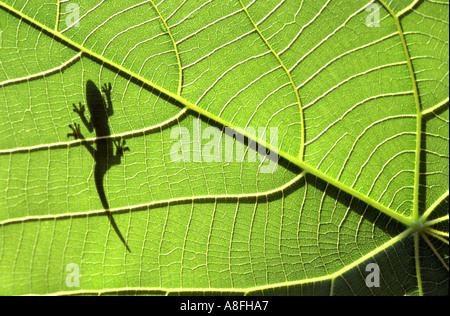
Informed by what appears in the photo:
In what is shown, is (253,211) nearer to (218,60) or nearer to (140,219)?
(140,219)

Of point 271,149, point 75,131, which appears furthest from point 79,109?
point 271,149

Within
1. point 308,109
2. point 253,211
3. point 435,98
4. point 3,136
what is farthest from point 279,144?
point 3,136

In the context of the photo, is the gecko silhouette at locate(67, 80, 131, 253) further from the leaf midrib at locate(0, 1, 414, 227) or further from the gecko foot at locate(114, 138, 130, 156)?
the leaf midrib at locate(0, 1, 414, 227)

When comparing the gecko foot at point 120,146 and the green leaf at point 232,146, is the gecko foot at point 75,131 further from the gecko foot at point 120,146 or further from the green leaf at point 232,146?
the gecko foot at point 120,146

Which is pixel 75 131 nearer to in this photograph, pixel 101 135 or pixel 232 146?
pixel 101 135

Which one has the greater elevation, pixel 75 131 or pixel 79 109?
pixel 79 109
